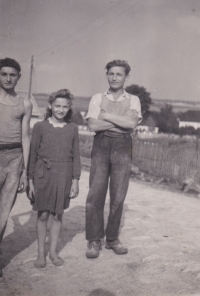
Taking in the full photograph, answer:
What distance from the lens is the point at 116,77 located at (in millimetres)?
3938

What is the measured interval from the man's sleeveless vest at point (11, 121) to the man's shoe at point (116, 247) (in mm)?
1805

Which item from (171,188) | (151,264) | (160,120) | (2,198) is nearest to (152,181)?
(171,188)

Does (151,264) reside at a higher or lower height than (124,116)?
lower

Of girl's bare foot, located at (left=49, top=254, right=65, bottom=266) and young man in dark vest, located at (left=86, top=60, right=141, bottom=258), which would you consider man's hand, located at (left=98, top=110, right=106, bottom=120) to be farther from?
girl's bare foot, located at (left=49, top=254, right=65, bottom=266)

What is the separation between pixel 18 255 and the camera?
3.84 m

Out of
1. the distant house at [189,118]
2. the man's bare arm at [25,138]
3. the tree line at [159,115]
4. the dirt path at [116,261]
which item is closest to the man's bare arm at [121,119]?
the man's bare arm at [25,138]

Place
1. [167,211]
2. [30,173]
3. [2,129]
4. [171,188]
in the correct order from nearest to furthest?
[2,129] < [30,173] < [167,211] < [171,188]

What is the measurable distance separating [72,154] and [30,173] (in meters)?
0.49

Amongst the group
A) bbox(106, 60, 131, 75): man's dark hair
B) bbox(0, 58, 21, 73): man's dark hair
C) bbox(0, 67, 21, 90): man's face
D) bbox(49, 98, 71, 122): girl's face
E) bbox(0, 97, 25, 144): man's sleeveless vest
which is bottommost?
bbox(0, 97, 25, 144): man's sleeveless vest

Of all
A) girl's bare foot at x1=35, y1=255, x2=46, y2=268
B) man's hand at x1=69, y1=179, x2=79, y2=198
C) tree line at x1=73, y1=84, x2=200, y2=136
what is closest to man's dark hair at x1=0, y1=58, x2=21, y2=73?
man's hand at x1=69, y1=179, x2=79, y2=198

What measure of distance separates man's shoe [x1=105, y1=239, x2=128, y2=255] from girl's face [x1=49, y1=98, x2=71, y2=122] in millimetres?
1692

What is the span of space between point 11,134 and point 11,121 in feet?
0.41

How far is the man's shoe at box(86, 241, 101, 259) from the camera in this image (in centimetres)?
389

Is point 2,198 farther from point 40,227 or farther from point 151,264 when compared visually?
point 151,264
